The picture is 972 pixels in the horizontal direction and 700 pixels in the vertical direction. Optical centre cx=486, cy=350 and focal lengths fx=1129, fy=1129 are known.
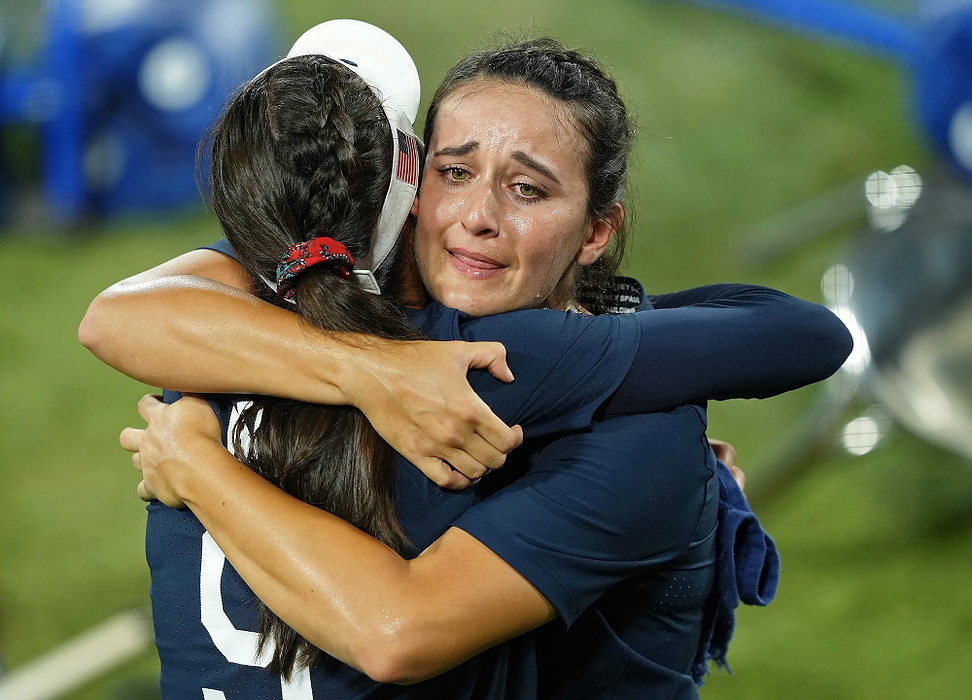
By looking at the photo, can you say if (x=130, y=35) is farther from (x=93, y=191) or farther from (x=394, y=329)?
(x=394, y=329)

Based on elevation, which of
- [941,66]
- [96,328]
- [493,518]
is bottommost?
[493,518]

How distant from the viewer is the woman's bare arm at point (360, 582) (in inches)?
47.9

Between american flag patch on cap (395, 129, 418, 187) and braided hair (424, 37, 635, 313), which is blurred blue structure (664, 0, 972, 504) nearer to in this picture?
braided hair (424, 37, 635, 313)

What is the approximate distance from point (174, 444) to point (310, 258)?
0.95 feet

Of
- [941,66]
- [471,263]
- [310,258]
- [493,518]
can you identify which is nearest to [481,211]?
[471,263]

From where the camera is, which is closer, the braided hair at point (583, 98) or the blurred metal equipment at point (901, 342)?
the braided hair at point (583, 98)

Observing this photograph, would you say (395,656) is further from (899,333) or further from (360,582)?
(899,333)

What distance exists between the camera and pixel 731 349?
57.2 inches

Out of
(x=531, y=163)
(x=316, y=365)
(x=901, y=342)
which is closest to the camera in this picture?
(x=316, y=365)

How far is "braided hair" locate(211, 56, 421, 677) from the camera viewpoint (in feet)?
4.35

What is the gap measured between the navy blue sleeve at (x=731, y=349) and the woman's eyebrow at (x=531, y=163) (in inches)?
10.0

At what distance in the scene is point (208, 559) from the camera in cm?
141

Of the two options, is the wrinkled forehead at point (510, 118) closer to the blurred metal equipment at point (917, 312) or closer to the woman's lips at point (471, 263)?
the woman's lips at point (471, 263)

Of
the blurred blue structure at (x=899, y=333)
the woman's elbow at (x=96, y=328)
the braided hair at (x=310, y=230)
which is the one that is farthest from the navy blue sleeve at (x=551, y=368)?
the blurred blue structure at (x=899, y=333)
